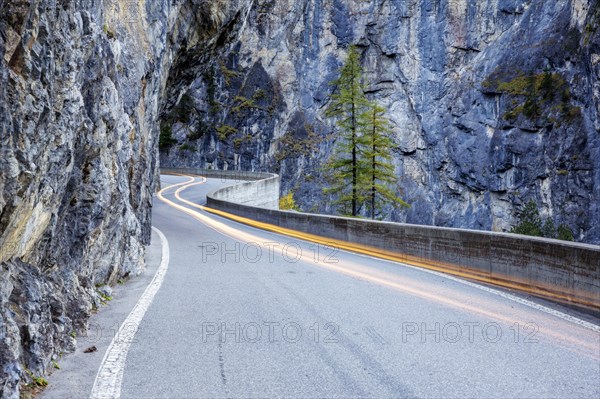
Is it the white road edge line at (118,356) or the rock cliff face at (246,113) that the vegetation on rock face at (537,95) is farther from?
the white road edge line at (118,356)

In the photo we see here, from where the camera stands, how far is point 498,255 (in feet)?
26.1

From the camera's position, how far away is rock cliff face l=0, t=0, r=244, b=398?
13.6 ft

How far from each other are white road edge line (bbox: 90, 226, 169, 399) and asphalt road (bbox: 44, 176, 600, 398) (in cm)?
9

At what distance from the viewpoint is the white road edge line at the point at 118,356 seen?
3847mm

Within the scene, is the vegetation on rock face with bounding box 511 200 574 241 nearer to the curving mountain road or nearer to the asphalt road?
the asphalt road

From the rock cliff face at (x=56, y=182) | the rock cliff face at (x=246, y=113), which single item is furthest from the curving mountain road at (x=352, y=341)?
the rock cliff face at (x=246, y=113)

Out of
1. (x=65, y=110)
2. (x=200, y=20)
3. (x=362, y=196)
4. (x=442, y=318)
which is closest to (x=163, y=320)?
(x=65, y=110)

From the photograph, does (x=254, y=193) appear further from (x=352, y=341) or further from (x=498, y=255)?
(x=352, y=341)

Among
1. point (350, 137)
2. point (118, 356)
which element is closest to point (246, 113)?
point (350, 137)

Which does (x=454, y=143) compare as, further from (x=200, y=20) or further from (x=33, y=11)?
(x=33, y=11)

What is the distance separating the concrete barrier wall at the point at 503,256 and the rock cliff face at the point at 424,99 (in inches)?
1880

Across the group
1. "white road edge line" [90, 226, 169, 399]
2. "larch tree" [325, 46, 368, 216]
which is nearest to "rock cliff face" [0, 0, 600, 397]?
"white road edge line" [90, 226, 169, 399]

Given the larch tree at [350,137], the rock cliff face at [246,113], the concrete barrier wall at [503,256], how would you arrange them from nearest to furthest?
the rock cliff face at [246,113], the concrete barrier wall at [503,256], the larch tree at [350,137]

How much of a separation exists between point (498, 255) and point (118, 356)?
6.15m
